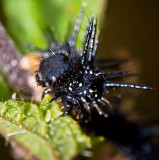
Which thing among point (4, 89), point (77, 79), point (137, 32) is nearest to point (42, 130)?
point (77, 79)

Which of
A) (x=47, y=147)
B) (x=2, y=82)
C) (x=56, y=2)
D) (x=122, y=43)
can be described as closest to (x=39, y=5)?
(x=56, y=2)

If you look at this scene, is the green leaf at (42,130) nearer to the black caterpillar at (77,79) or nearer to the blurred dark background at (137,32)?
the black caterpillar at (77,79)


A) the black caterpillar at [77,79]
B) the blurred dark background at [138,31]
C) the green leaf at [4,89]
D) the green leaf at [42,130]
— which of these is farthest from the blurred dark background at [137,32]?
the green leaf at [42,130]

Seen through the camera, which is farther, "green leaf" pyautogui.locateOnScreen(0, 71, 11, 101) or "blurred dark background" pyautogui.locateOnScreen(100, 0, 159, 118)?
"blurred dark background" pyautogui.locateOnScreen(100, 0, 159, 118)

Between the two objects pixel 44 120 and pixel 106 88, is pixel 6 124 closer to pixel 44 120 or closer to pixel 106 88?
pixel 44 120

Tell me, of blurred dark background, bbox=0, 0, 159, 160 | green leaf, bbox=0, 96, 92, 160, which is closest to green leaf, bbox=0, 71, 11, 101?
green leaf, bbox=0, 96, 92, 160

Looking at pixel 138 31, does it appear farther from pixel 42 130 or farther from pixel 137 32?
pixel 42 130

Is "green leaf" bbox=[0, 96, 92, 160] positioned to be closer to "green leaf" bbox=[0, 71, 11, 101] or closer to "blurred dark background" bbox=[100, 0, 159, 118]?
"green leaf" bbox=[0, 71, 11, 101]
